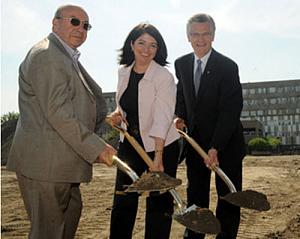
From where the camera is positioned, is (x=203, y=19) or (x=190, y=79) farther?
(x=190, y=79)

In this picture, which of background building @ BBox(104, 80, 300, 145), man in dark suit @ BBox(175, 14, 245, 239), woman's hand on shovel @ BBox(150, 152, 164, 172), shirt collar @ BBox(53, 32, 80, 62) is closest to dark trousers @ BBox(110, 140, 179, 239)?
woman's hand on shovel @ BBox(150, 152, 164, 172)

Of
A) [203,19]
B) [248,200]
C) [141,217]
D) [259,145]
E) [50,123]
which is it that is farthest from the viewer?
[259,145]

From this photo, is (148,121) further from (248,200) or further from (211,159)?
(248,200)

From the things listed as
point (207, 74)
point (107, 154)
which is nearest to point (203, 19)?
point (207, 74)

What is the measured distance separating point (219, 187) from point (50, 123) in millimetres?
1569

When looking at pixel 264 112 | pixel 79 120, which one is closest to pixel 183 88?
pixel 79 120

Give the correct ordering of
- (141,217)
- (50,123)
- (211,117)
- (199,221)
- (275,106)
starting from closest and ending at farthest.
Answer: (50,123) → (199,221) → (211,117) → (141,217) → (275,106)

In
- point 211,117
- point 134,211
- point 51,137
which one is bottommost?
point 134,211

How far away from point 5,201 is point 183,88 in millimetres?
5778

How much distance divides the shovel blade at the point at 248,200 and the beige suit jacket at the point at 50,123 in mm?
1006

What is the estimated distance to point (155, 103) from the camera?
3.38m

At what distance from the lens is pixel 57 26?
9.74 ft

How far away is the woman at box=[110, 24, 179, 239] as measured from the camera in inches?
132

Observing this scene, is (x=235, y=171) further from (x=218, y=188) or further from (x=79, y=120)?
(x=79, y=120)
